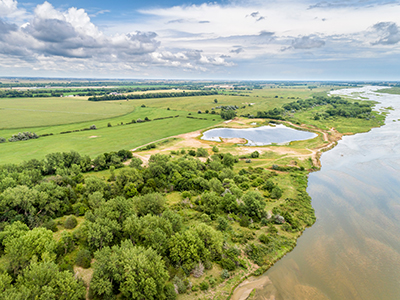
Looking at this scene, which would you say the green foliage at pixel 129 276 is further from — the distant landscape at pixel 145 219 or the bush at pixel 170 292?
the bush at pixel 170 292

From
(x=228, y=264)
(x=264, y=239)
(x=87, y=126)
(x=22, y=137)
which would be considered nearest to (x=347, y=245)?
(x=264, y=239)

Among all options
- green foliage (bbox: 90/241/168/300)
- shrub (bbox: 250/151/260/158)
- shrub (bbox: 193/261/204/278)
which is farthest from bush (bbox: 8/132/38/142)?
shrub (bbox: 193/261/204/278)

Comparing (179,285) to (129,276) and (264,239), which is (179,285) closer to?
(129,276)

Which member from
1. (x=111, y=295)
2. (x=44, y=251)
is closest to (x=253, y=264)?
(x=111, y=295)

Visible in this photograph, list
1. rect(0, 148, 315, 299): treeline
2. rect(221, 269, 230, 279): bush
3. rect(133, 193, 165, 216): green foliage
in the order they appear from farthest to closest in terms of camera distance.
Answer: rect(133, 193, 165, 216): green foliage
rect(221, 269, 230, 279): bush
rect(0, 148, 315, 299): treeline

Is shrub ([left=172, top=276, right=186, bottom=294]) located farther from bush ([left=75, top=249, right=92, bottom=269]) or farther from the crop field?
the crop field

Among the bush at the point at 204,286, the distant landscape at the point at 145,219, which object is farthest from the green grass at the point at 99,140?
the bush at the point at 204,286
